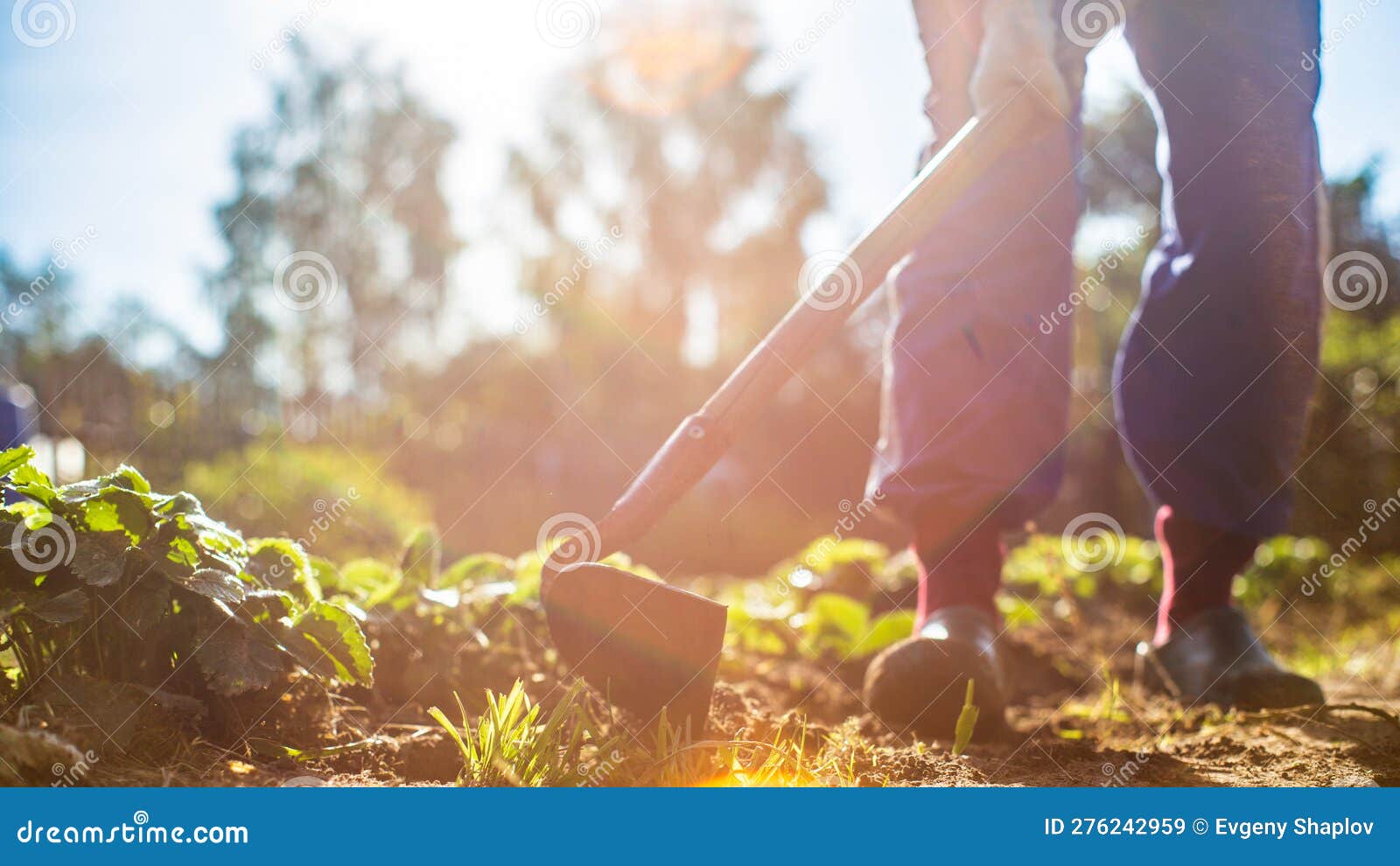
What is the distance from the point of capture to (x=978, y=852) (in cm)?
110

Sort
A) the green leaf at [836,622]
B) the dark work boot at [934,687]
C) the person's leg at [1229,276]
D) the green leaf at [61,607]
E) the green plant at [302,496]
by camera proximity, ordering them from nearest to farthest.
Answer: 1. the green leaf at [61,607]
2. the dark work boot at [934,687]
3. the person's leg at [1229,276]
4. the green leaf at [836,622]
5. the green plant at [302,496]

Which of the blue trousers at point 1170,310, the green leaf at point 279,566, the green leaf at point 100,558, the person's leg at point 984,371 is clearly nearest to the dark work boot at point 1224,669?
the blue trousers at point 1170,310

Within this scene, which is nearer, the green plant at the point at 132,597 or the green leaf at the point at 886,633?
the green plant at the point at 132,597

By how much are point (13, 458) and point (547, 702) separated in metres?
0.91

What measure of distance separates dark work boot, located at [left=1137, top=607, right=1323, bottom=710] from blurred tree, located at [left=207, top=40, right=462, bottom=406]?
36.0 feet

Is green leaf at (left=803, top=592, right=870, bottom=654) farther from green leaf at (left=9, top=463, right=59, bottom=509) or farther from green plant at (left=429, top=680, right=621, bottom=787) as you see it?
green leaf at (left=9, top=463, right=59, bottom=509)

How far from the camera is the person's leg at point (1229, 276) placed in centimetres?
182

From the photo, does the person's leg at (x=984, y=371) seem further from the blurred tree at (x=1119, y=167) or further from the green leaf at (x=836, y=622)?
the blurred tree at (x=1119, y=167)

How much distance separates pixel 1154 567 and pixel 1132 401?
Answer: 83.8 inches

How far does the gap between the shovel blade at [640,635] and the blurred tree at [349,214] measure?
10.8 m

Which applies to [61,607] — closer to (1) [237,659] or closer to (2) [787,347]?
(1) [237,659]

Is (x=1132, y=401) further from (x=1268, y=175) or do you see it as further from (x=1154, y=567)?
(x=1154, y=567)

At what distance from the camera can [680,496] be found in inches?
61.2

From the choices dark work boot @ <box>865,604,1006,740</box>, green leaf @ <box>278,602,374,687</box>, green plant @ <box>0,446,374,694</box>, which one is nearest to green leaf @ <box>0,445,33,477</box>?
green plant @ <box>0,446,374,694</box>
